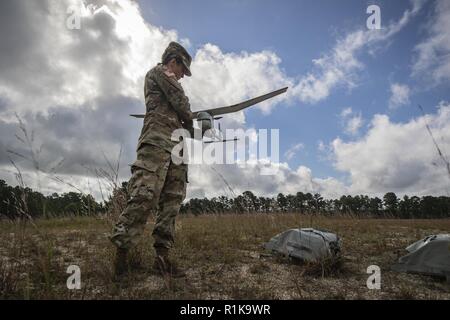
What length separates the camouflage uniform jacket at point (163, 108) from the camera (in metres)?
2.83

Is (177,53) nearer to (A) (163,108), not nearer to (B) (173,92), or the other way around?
(B) (173,92)

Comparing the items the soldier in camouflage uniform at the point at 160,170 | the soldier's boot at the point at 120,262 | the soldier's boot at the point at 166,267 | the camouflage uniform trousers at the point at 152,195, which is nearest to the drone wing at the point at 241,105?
the soldier in camouflage uniform at the point at 160,170

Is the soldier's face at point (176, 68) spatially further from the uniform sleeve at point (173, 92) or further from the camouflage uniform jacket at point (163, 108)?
the uniform sleeve at point (173, 92)

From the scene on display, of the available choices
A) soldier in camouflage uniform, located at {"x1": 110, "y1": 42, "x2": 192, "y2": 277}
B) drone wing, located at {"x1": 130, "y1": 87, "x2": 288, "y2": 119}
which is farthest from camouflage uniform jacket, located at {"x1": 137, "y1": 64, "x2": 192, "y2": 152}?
drone wing, located at {"x1": 130, "y1": 87, "x2": 288, "y2": 119}

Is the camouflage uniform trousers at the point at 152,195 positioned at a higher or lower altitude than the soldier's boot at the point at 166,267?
higher

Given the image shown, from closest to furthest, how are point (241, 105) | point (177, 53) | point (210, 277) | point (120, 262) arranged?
point (120, 262), point (210, 277), point (177, 53), point (241, 105)

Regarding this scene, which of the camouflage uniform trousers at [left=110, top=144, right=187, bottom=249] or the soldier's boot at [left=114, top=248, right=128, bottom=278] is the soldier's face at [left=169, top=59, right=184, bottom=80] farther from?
the soldier's boot at [left=114, top=248, right=128, bottom=278]

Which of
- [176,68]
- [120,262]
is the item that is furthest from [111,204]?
[176,68]

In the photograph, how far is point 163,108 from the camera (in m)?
2.97

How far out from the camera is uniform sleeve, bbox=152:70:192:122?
292 cm

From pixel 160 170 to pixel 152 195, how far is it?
0.27 meters
